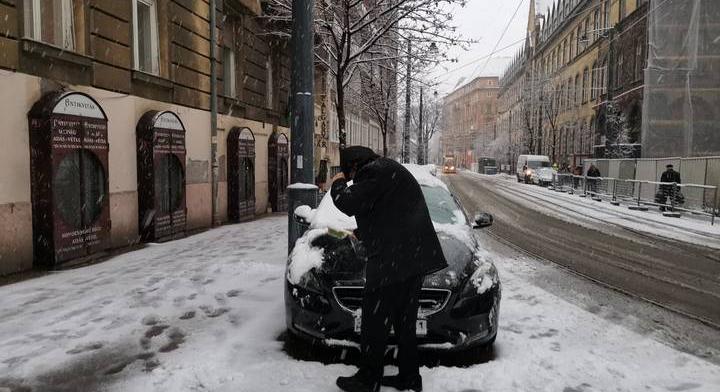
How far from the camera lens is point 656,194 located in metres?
19.3

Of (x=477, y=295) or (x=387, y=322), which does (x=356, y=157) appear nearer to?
(x=387, y=322)

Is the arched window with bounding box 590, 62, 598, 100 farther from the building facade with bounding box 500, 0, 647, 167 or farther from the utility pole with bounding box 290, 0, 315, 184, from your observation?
the utility pole with bounding box 290, 0, 315, 184

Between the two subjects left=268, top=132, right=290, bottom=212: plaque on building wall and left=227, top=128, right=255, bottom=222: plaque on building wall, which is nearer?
left=227, top=128, right=255, bottom=222: plaque on building wall

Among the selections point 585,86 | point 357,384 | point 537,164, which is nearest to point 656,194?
point 357,384

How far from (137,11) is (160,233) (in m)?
A: 4.46

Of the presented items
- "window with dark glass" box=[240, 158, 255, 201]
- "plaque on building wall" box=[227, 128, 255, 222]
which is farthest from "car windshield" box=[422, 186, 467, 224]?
"window with dark glass" box=[240, 158, 255, 201]

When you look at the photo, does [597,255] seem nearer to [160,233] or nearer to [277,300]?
[277,300]

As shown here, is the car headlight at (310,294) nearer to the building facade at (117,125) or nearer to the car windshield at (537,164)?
the building facade at (117,125)

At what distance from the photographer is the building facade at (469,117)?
357 ft

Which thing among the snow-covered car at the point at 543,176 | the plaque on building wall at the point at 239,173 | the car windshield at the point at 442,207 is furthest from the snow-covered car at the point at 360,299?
the snow-covered car at the point at 543,176

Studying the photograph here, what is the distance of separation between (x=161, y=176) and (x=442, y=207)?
7.06 m

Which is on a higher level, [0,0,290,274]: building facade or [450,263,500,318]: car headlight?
[0,0,290,274]: building facade

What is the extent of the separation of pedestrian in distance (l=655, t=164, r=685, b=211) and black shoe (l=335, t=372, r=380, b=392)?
17.3 m

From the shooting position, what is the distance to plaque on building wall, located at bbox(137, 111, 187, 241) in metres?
10.2
